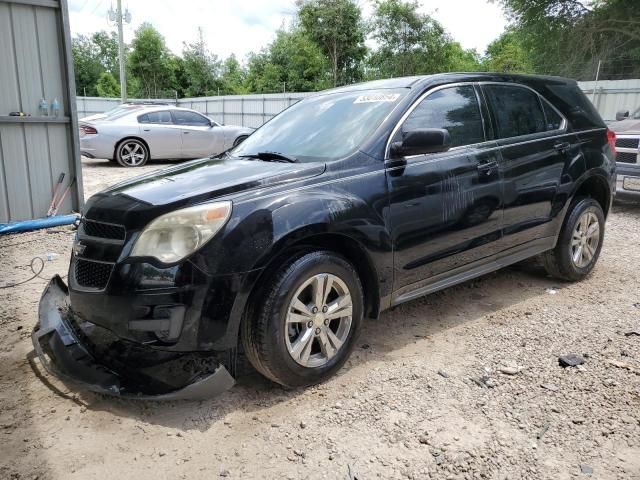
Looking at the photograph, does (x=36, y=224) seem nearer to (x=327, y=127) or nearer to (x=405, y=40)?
(x=327, y=127)

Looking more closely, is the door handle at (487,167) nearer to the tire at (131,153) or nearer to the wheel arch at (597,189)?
the wheel arch at (597,189)

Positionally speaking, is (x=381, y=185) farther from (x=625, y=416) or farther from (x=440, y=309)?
(x=625, y=416)

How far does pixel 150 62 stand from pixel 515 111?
3831 cm

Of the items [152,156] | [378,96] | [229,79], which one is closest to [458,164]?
[378,96]

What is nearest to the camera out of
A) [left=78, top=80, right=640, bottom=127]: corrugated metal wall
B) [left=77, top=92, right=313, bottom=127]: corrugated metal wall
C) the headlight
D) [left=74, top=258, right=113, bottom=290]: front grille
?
the headlight

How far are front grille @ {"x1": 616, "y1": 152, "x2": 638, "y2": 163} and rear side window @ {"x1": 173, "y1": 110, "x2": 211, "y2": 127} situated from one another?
9.51 m

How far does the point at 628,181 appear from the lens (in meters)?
7.69

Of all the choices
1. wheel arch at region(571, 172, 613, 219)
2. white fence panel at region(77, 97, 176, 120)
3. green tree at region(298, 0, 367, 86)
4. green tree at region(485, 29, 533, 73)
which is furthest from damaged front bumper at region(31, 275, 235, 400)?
white fence panel at region(77, 97, 176, 120)

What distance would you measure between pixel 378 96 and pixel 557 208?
185 cm

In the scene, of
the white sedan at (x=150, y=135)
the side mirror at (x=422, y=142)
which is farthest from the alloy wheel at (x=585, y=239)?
the white sedan at (x=150, y=135)

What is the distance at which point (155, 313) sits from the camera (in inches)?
98.5

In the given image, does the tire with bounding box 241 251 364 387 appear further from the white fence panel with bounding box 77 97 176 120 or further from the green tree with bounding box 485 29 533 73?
the white fence panel with bounding box 77 97 176 120

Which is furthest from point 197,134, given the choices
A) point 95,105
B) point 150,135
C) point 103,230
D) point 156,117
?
point 95,105

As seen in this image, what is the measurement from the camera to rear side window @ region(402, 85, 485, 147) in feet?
11.4
